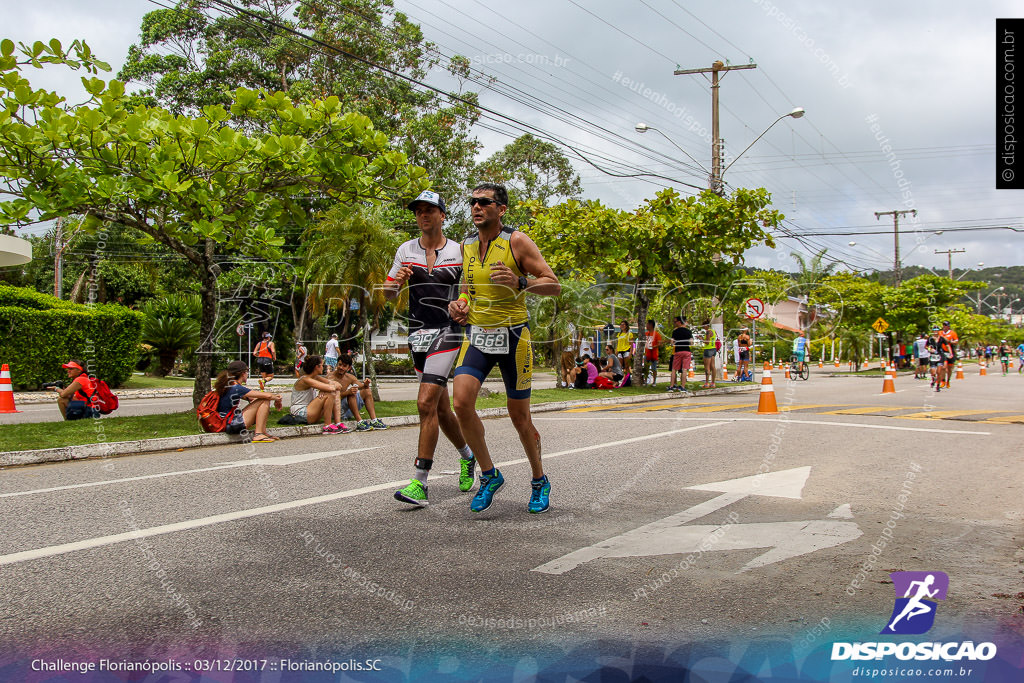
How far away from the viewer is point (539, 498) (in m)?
5.27

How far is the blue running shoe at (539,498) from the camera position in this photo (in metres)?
5.24

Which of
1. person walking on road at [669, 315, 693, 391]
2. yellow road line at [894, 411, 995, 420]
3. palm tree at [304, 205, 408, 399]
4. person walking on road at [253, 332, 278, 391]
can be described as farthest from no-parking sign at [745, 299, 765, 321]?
person walking on road at [253, 332, 278, 391]

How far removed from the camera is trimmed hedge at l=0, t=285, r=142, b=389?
19656mm

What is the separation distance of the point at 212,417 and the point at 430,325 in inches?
228

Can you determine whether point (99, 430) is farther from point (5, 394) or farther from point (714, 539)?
point (714, 539)

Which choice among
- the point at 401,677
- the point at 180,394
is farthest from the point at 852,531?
the point at 180,394

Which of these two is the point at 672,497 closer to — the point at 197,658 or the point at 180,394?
the point at 197,658

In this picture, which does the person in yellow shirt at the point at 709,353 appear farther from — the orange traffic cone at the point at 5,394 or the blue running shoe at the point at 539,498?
the blue running shoe at the point at 539,498

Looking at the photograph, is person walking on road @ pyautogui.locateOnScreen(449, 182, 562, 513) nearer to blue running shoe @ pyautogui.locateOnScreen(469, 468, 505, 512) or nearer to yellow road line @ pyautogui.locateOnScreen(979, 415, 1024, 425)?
blue running shoe @ pyautogui.locateOnScreen(469, 468, 505, 512)

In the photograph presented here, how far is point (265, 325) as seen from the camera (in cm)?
3766

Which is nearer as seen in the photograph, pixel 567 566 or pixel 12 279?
pixel 567 566

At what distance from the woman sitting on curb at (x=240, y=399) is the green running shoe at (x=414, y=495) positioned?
5.52 metres

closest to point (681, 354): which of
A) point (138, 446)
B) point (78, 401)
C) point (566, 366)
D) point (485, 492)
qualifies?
point (566, 366)

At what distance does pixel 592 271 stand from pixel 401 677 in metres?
19.6
